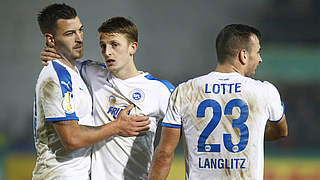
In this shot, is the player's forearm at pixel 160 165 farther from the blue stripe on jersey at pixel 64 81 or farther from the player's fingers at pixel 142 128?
the blue stripe on jersey at pixel 64 81

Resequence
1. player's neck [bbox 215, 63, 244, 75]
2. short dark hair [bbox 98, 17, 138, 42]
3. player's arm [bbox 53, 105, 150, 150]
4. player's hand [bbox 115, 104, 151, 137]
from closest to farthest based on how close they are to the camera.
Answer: player's neck [bbox 215, 63, 244, 75] → player's arm [bbox 53, 105, 150, 150] → player's hand [bbox 115, 104, 151, 137] → short dark hair [bbox 98, 17, 138, 42]

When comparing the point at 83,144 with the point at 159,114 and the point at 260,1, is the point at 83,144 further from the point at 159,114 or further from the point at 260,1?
the point at 260,1

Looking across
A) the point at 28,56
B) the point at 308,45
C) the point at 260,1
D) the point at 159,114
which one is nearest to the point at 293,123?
the point at 308,45

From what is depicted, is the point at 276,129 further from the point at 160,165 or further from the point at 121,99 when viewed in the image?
the point at 121,99

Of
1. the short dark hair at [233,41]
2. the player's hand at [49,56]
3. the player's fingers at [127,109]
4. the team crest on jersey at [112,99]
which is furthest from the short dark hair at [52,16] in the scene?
the short dark hair at [233,41]

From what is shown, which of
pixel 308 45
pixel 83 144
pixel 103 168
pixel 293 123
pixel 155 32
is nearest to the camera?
pixel 83 144

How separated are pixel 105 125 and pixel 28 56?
1157 cm

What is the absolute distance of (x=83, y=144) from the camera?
3.48 m

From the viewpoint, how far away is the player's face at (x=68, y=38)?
12.1 ft

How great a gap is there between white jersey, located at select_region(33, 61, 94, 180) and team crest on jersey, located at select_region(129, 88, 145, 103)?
319 millimetres

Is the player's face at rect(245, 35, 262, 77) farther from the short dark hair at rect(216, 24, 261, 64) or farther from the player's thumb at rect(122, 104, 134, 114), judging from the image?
the player's thumb at rect(122, 104, 134, 114)

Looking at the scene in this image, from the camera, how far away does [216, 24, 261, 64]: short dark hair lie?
131 inches

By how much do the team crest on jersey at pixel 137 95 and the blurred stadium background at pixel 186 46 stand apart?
6813 mm

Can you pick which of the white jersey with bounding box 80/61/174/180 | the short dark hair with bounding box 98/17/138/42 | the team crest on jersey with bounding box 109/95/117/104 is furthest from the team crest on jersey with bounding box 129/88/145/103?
the short dark hair with bounding box 98/17/138/42
